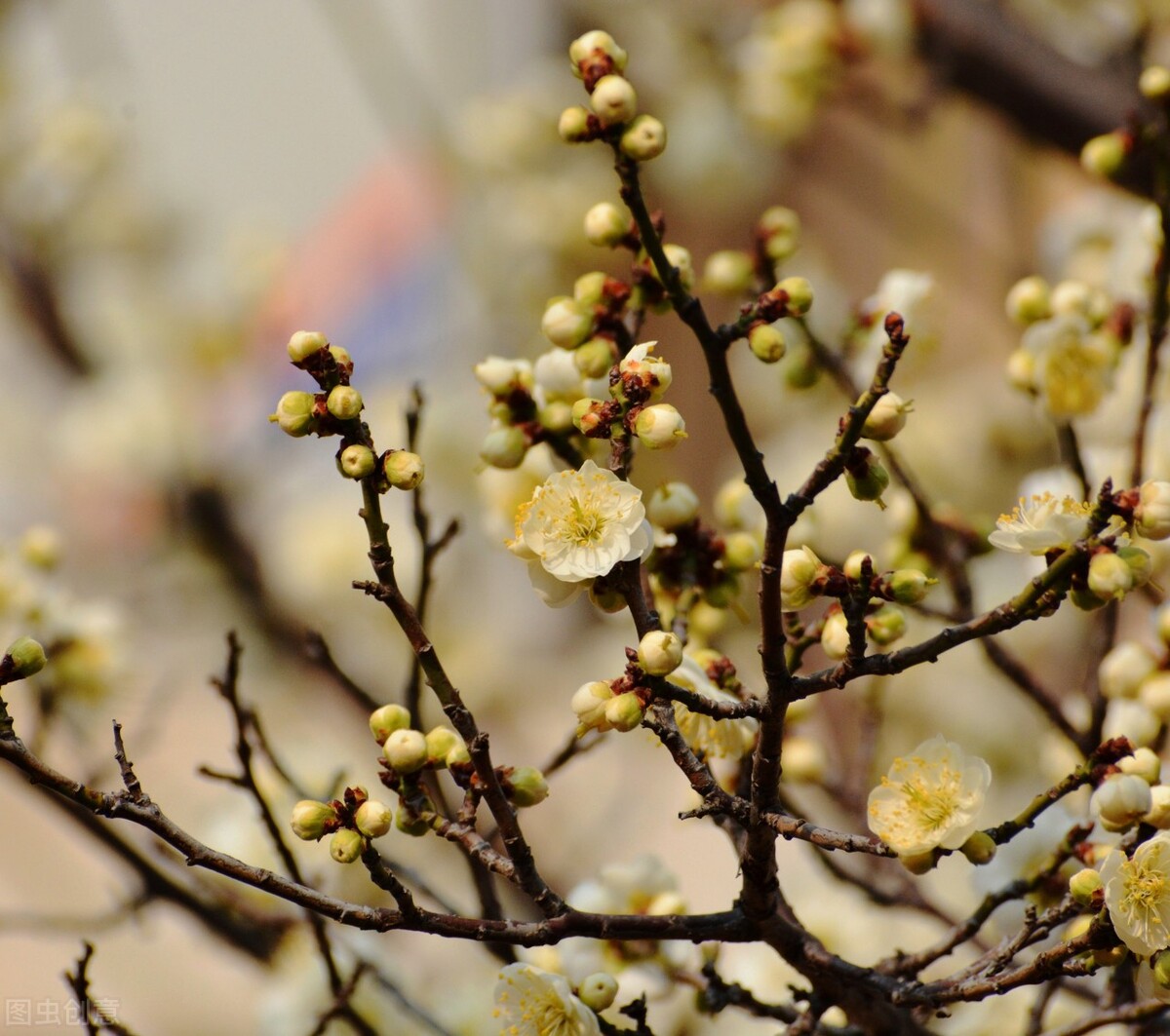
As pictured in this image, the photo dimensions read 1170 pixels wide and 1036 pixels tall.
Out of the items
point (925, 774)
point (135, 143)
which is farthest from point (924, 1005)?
point (135, 143)

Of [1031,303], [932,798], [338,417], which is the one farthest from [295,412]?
[1031,303]

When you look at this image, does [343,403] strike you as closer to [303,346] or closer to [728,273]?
[303,346]

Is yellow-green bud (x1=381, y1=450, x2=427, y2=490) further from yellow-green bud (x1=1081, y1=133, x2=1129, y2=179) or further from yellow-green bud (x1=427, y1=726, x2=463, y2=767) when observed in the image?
yellow-green bud (x1=1081, y1=133, x2=1129, y2=179)

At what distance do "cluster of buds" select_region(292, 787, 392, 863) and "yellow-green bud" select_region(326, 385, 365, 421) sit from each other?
0.18 meters

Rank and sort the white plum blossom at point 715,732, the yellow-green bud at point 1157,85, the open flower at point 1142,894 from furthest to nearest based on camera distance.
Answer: the yellow-green bud at point 1157,85
the white plum blossom at point 715,732
the open flower at point 1142,894

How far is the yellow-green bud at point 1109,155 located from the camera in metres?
0.87

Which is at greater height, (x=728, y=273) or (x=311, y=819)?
(x=728, y=273)

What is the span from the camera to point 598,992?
608 millimetres

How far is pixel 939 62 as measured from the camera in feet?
5.02

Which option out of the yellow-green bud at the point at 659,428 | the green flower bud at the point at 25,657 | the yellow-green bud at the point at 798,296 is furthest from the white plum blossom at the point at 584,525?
the green flower bud at the point at 25,657

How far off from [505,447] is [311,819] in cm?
24

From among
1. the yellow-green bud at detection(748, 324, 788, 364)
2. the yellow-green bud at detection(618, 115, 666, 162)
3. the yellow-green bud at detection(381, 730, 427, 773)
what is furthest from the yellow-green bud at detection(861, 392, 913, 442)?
the yellow-green bud at detection(381, 730, 427, 773)

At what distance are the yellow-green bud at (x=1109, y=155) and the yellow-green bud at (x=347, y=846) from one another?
0.73 metres

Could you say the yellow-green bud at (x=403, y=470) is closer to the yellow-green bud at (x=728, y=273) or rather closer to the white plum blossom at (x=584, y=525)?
the white plum blossom at (x=584, y=525)
